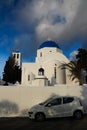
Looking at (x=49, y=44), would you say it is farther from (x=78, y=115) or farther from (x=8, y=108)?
(x=78, y=115)

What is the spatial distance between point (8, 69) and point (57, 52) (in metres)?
13.8

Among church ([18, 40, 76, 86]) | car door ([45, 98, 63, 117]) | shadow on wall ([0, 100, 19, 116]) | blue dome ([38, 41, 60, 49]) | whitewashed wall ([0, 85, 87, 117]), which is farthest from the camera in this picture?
blue dome ([38, 41, 60, 49])

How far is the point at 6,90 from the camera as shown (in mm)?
22609

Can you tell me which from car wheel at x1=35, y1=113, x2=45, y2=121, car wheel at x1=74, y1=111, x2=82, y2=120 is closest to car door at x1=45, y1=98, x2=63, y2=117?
car wheel at x1=35, y1=113, x2=45, y2=121

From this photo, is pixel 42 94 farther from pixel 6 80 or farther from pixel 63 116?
pixel 6 80

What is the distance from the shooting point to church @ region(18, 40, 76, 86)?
4672 cm

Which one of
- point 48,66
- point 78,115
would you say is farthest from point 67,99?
point 48,66

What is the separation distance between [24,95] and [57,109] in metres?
5.13

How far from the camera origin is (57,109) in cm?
1831

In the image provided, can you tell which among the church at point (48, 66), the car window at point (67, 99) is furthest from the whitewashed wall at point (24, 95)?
the church at point (48, 66)

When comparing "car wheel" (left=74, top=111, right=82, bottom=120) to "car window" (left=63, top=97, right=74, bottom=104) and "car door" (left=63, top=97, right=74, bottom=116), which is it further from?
"car window" (left=63, top=97, right=74, bottom=104)

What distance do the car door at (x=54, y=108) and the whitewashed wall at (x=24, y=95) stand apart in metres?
4.24

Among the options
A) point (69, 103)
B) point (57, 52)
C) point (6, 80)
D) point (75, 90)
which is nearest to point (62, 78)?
point (57, 52)

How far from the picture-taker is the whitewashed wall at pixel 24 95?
22250 millimetres
